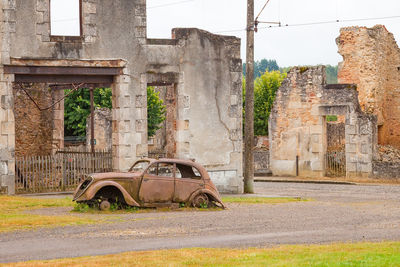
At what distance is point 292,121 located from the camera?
36.5 meters

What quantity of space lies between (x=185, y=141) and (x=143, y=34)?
3.50 metres

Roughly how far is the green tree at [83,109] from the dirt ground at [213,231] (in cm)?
2826

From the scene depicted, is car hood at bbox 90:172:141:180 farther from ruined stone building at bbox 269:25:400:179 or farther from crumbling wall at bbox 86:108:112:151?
crumbling wall at bbox 86:108:112:151

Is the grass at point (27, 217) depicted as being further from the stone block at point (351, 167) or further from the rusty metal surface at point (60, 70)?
the stone block at point (351, 167)

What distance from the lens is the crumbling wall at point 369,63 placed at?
40.9 meters

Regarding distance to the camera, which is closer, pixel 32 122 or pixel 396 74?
pixel 32 122

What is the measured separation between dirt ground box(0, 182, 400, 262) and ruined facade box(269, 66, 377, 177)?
1463 cm

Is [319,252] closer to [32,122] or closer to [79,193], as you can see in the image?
[79,193]

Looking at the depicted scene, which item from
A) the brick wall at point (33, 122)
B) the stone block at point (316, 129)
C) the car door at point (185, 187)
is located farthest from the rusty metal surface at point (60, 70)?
the stone block at point (316, 129)

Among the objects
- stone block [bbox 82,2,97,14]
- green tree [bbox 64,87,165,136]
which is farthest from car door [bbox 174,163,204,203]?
green tree [bbox 64,87,165,136]

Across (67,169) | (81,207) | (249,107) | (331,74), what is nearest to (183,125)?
(249,107)

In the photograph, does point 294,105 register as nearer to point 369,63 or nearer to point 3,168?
point 369,63

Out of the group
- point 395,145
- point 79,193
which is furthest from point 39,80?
point 395,145

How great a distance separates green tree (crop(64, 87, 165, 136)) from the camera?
4719 cm
